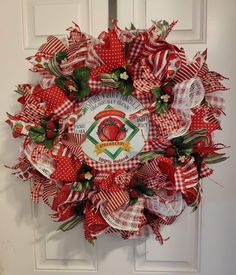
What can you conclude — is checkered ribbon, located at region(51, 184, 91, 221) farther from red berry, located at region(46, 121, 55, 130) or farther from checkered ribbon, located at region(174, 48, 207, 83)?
checkered ribbon, located at region(174, 48, 207, 83)

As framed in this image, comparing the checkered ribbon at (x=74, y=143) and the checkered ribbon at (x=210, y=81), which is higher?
the checkered ribbon at (x=210, y=81)

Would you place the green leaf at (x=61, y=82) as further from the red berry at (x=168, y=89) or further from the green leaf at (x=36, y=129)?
the red berry at (x=168, y=89)

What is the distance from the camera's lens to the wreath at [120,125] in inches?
26.5

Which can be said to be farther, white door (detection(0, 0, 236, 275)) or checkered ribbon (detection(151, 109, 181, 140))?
white door (detection(0, 0, 236, 275))

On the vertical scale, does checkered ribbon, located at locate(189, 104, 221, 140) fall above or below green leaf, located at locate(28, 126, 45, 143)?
above

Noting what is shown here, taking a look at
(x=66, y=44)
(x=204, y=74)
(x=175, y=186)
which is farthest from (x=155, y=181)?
(x=66, y=44)

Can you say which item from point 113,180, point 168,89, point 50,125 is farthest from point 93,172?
point 168,89

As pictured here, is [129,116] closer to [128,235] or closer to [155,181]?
[155,181]

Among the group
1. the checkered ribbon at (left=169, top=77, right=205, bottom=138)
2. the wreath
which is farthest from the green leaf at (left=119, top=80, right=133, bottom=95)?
the checkered ribbon at (left=169, top=77, right=205, bottom=138)

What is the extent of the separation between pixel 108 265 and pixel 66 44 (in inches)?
25.4

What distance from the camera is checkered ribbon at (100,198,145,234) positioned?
2.27 feet

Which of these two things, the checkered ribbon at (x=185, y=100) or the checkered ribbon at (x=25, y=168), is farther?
the checkered ribbon at (x=25, y=168)

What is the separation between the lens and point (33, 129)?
28.2 inches

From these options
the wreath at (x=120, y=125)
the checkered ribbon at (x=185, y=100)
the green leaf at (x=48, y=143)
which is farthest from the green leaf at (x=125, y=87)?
the green leaf at (x=48, y=143)
